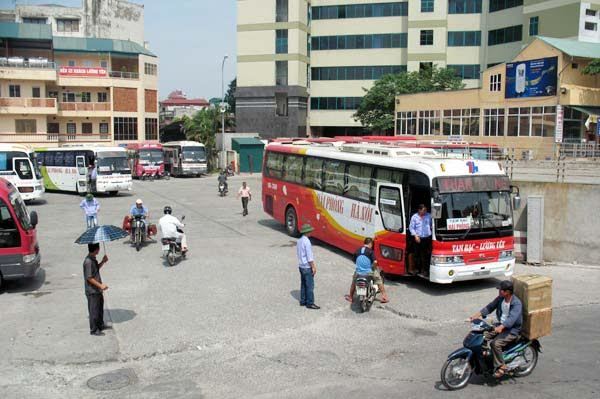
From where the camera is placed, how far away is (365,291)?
39.0 feet

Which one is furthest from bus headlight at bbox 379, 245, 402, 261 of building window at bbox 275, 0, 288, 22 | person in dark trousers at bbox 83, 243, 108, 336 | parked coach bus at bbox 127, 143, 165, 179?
building window at bbox 275, 0, 288, 22

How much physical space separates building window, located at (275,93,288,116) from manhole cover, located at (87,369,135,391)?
186 ft

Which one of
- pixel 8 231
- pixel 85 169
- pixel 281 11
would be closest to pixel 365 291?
pixel 8 231

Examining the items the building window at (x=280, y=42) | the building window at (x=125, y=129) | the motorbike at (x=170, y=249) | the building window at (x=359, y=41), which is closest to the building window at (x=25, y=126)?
the building window at (x=125, y=129)

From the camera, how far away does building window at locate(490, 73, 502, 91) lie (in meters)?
40.6

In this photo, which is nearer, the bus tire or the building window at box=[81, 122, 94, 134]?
the bus tire

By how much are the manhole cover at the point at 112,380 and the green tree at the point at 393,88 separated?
47.4 meters

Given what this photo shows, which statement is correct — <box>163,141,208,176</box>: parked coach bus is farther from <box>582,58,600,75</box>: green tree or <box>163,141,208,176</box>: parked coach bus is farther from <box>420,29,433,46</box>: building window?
<box>582,58,600,75</box>: green tree

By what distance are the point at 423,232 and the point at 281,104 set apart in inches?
2067

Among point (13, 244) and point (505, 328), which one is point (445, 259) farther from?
point (13, 244)

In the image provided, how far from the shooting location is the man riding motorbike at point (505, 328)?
318 inches

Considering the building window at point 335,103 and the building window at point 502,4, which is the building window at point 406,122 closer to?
the building window at point 335,103

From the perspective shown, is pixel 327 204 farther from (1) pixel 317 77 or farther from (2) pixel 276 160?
(1) pixel 317 77

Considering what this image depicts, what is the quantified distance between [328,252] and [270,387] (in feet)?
31.9
